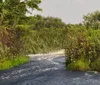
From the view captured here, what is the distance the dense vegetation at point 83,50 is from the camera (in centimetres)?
2604

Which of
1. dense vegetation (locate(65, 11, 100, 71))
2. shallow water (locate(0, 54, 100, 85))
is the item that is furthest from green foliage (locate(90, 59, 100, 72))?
shallow water (locate(0, 54, 100, 85))

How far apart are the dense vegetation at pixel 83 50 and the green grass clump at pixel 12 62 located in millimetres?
5825

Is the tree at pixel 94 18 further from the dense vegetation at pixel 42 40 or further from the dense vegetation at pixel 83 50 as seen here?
the dense vegetation at pixel 83 50

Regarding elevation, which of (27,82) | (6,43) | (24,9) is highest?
(24,9)

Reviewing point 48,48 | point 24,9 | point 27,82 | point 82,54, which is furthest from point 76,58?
point 48,48

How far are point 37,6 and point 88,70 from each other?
20460 mm

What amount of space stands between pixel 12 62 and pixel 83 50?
8419mm

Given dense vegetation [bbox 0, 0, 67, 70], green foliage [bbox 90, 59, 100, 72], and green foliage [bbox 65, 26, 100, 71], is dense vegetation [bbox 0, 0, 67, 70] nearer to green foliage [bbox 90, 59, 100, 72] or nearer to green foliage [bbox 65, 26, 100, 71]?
green foliage [bbox 65, 26, 100, 71]

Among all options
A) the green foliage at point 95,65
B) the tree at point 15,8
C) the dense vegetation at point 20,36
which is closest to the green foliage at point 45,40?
the dense vegetation at point 20,36

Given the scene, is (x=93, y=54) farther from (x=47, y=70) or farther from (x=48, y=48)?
(x=48, y=48)

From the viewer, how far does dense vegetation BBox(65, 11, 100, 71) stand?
26.0 metres

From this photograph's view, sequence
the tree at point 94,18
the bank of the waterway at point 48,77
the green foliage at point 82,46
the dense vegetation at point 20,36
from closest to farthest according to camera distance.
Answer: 1. the bank of the waterway at point 48,77
2. the green foliage at point 82,46
3. the dense vegetation at point 20,36
4. the tree at point 94,18

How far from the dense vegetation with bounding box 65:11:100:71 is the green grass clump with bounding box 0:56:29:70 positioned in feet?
19.1

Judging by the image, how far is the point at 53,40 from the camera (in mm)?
52844
